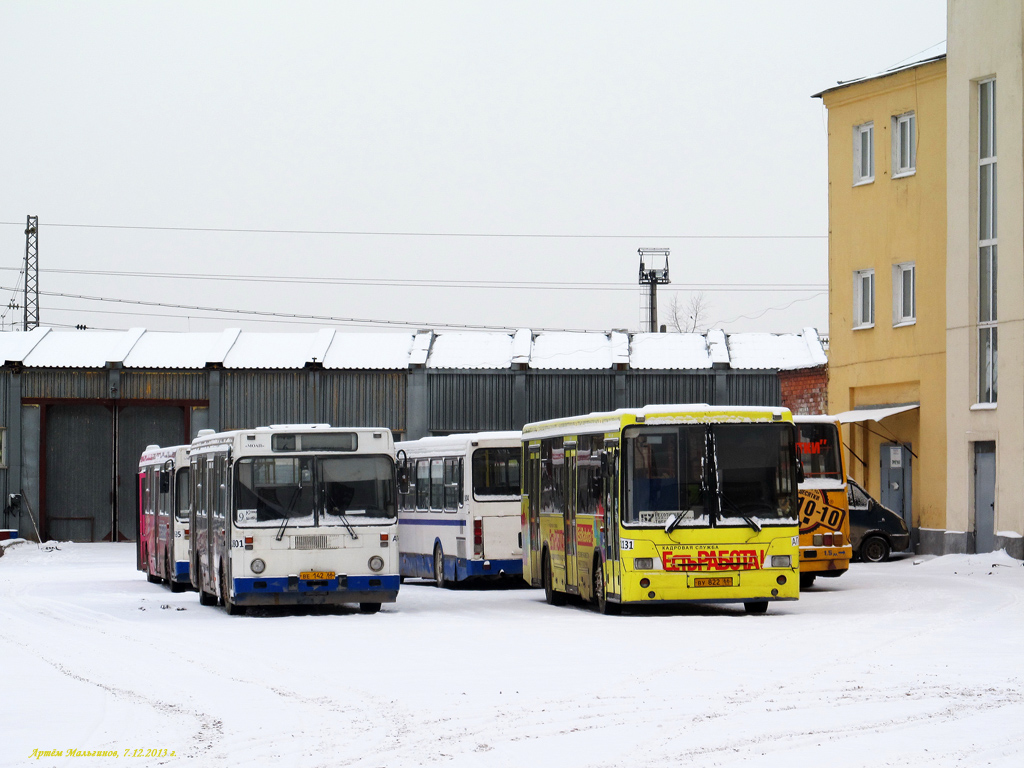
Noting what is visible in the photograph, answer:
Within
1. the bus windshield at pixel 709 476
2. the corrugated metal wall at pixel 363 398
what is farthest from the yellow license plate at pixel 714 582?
the corrugated metal wall at pixel 363 398

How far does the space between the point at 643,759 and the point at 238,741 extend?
8.52 ft

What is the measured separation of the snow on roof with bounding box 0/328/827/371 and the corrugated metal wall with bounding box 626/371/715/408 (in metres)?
0.28

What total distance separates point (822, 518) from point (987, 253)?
9.31m

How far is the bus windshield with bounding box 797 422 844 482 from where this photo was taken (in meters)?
26.1

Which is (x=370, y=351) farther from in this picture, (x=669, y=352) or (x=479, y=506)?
(x=479, y=506)

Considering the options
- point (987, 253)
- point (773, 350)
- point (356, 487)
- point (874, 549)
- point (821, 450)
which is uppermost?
point (987, 253)

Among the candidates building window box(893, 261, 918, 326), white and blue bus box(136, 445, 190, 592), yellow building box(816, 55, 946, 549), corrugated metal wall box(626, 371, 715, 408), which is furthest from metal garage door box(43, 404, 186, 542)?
building window box(893, 261, 918, 326)

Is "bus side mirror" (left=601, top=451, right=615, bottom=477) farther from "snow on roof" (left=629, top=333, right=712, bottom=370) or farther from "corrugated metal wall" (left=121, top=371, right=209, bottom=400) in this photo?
"corrugated metal wall" (left=121, top=371, right=209, bottom=400)

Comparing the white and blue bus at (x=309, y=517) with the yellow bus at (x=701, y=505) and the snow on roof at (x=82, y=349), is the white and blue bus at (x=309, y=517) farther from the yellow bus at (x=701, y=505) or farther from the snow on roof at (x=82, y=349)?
the snow on roof at (x=82, y=349)

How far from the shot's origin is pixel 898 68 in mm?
36500

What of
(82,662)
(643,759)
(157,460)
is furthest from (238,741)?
(157,460)

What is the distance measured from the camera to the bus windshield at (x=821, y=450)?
26.1 meters

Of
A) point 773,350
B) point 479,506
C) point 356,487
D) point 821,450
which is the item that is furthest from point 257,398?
point 356,487

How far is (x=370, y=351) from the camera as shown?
5300cm
